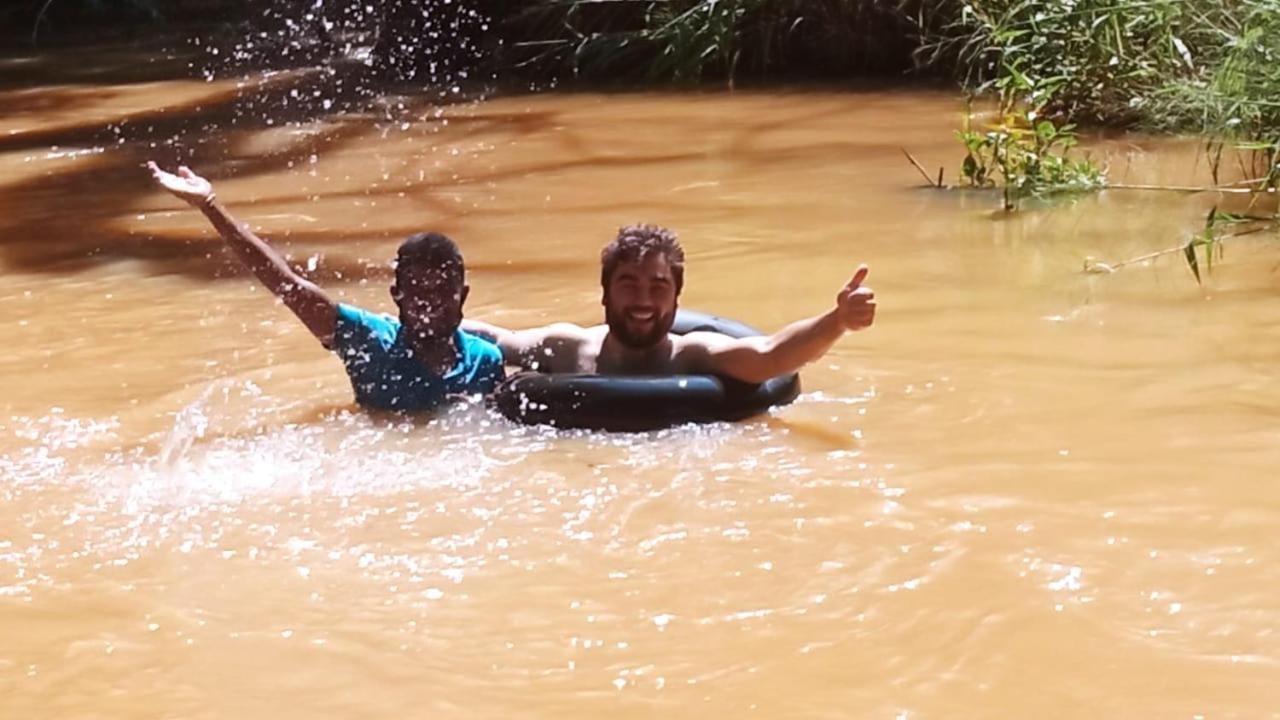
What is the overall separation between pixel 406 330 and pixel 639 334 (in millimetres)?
636

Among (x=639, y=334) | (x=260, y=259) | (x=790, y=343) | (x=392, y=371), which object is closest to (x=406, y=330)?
(x=392, y=371)

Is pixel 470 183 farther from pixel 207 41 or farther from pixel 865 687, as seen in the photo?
pixel 207 41

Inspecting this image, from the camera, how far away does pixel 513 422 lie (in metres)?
4.87

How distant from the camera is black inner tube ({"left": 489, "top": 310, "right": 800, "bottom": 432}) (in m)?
4.78

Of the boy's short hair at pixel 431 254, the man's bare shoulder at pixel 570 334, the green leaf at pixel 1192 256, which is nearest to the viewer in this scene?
the boy's short hair at pixel 431 254

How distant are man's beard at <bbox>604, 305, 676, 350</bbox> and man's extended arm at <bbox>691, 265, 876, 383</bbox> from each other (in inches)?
3.7

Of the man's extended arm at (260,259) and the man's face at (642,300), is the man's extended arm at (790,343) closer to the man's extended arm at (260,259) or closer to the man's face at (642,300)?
the man's face at (642,300)

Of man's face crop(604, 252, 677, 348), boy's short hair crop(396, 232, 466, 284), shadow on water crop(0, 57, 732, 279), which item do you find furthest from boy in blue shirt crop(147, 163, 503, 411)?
shadow on water crop(0, 57, 732, 279)

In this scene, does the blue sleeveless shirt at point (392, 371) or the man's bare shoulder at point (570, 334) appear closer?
the blue sleeveless shirt at point (392, 371)

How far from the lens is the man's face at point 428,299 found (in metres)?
4.98

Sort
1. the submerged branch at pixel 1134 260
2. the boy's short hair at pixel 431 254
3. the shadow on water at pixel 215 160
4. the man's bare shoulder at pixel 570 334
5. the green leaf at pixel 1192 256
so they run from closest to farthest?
1. the boy's short hair at pixel 431 254
2. the man's bare shoulder at pixel 570 334
3. the green leaf at pixel 1192 256
4. the submerged branch at pixel 1134 260
5. the shadow on water at pixel 215 160

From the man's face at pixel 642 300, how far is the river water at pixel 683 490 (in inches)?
14.5

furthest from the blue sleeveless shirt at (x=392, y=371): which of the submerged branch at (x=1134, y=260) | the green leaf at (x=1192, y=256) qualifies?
the submerged branch at (x=1134, y=260)

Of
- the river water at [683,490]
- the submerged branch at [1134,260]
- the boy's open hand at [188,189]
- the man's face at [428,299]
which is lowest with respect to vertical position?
the river water at [683,490]
